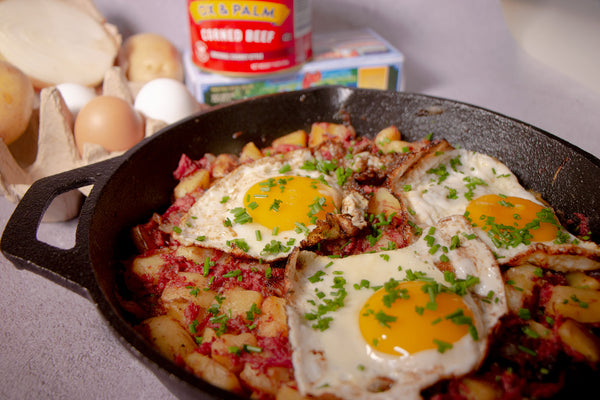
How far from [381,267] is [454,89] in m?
3.67

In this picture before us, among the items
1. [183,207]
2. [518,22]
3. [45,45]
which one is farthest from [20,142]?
[518,22]

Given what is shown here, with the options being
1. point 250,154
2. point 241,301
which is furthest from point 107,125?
point 241,301

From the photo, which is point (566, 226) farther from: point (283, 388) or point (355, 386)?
point (283, 388)

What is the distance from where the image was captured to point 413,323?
1.74 metres

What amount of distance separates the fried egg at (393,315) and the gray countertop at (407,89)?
88cm

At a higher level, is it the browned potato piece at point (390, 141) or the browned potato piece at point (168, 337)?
the browned potato piece at point (390, 141)

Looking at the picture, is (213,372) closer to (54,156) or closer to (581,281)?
(581,281)

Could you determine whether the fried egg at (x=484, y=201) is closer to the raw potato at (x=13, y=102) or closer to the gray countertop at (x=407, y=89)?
the gray countertop at (x=407, y=89)

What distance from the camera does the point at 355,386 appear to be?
63.9 inches

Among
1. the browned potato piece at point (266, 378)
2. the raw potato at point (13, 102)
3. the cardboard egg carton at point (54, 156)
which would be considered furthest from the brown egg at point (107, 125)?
the browned potato piece at point (266, 378)

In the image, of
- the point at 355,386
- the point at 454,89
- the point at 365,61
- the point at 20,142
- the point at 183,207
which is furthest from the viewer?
the point at 454,89

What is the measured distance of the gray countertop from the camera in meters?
2.25

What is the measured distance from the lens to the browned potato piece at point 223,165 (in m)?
2.91

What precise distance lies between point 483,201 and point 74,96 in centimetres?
313
